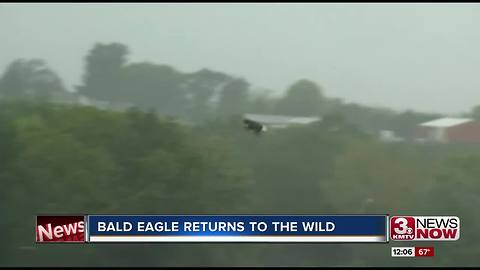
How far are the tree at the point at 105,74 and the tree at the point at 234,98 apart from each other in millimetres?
959

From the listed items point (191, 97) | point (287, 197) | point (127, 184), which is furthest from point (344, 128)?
point (127, 184)

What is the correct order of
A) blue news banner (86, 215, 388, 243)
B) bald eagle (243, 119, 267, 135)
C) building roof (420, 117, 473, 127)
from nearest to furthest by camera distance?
blue news banner (86, 215, 388, 243)
bald eagle (243, 119, 267, 135)
building roof (420, 117, 473, 127)

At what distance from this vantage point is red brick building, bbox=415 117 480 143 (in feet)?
16.5

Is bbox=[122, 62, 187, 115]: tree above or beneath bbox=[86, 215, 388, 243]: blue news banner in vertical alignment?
above

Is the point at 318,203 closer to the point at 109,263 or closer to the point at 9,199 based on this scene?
the point at 109,263

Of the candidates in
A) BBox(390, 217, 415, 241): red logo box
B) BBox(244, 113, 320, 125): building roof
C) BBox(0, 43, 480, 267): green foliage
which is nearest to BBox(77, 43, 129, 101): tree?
BBox(0, 43, 480, 267): green foliage

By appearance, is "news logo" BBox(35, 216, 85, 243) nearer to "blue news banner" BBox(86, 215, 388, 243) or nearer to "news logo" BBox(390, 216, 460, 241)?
"blue news banner" BBox(86, 215, 388, 243)

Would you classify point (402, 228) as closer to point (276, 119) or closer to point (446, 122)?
point (446, 122)

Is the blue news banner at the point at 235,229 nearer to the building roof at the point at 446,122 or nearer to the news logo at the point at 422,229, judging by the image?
the news logo at the point at 422,229

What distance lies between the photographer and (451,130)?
5082mm

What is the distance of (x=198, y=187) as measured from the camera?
17.5ft

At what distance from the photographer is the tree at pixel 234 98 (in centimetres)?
511

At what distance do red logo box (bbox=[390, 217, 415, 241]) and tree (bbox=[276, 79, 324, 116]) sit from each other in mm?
1490

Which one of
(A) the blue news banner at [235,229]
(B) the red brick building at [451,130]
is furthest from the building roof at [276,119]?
(A) the blue news banner at [235,229]
